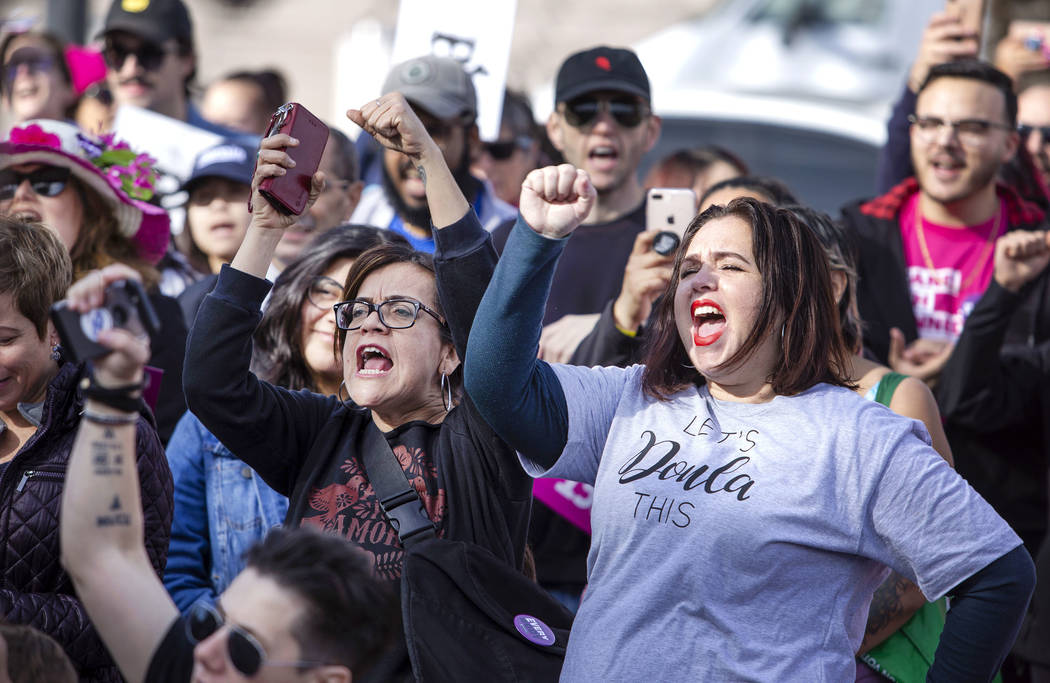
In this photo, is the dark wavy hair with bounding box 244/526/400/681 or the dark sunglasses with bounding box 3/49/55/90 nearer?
the dark wavy hair with bounding box 244/526/400/681

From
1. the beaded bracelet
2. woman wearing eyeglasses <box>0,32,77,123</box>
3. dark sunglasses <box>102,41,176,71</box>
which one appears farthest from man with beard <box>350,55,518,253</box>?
the beaded bracelet

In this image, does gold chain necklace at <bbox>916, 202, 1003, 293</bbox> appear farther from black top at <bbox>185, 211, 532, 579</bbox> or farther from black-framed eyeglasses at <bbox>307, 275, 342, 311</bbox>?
black top at <bbox>185, 211, 532, 579</bbox>

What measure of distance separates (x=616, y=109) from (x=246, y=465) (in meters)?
2.09

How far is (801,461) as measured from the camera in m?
2.70

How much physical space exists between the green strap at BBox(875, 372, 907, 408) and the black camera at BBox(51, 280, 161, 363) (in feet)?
6.21

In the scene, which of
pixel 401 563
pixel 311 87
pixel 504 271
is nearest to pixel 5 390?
pixel 401 563

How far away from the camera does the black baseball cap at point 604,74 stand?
496cm

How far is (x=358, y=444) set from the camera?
120 inches

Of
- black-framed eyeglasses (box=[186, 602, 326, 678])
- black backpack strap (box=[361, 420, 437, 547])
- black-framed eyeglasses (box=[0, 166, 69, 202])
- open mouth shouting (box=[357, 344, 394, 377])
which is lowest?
black-framed eyeglasses (box=[186, 602, 326, 678])

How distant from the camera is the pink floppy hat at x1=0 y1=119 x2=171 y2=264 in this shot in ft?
13.6

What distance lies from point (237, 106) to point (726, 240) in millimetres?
4331

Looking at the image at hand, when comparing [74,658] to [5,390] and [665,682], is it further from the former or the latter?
[665,682]

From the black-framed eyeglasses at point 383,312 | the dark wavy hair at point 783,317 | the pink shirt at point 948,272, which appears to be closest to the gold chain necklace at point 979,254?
the pink shirt at point 948,272

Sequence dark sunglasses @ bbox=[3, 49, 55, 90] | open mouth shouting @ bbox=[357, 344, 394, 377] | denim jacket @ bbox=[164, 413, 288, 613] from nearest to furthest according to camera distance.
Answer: open mouth shouting @ bbox=[357, 344, 394, 377] → denim jacket @ bbox=[164, 413, 288, 613] → dark sunglasses @ bbox=[3, 49, 55, 90]
